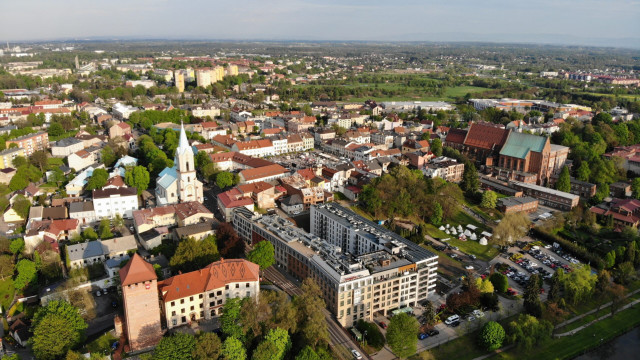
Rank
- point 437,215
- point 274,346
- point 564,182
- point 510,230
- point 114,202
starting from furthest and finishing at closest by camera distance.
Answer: point 564,182 → point 437,215 → point 114,202 → point 510,230 → point 274,346

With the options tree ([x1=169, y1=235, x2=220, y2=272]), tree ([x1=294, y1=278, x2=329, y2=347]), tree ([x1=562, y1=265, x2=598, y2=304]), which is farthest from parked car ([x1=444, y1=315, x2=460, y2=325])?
Result: tree ([x1=169, y1=235, x2=220, y2=272])

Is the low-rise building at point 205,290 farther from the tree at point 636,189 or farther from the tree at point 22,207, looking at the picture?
the tree at point 636,189

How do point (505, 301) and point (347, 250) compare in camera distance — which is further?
point (347, 250)

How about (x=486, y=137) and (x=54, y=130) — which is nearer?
(x=486, y=137)

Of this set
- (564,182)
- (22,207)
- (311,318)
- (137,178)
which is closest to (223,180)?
(137,178)

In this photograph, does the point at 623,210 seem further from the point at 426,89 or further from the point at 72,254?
the point at 426,89

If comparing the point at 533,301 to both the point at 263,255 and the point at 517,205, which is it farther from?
the point at 517,205

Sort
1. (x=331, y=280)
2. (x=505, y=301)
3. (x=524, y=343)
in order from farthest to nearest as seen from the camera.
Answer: (x=505, y=301), (x=331, y=280), (x=524, y=343)

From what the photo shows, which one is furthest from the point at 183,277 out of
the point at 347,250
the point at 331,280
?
the point at 347,250
